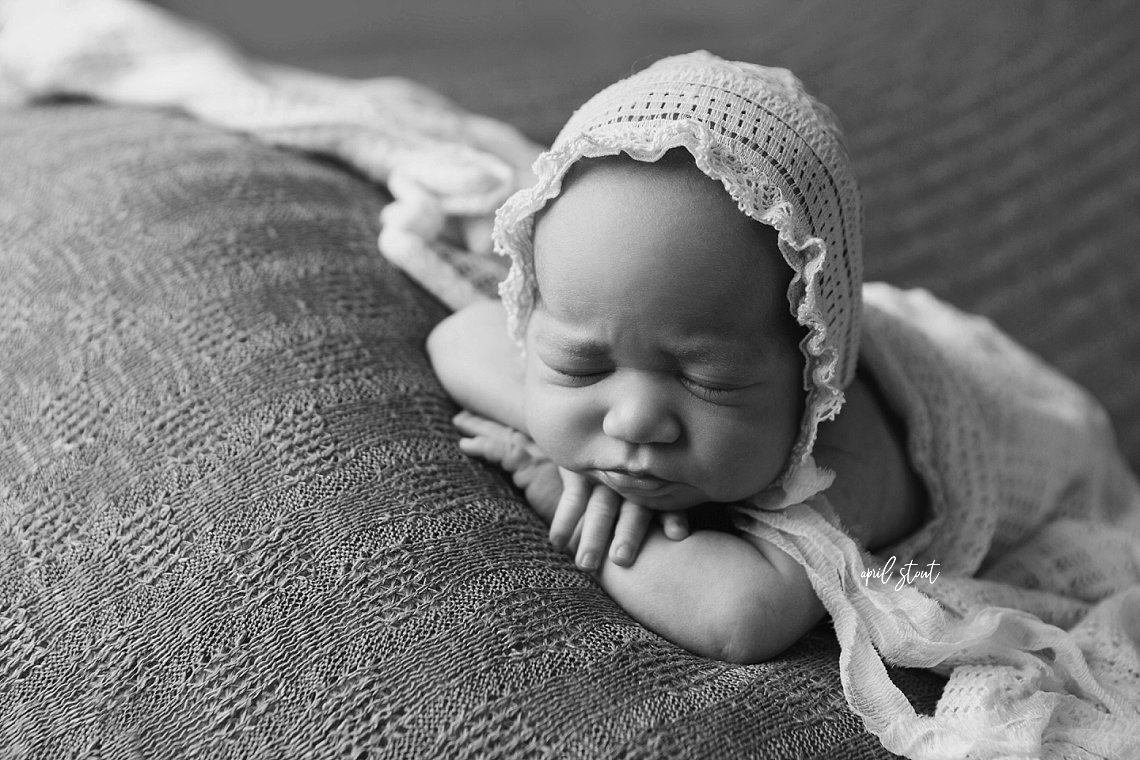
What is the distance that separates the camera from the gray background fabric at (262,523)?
2.54 ft

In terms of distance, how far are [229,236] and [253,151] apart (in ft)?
0.78

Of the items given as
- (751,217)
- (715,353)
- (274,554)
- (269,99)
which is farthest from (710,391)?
(269,99)

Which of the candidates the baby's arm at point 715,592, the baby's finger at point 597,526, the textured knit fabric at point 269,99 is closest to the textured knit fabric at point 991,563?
the baby's arm at point 715,592

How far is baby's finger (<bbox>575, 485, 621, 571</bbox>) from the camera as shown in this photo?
944 millimetres

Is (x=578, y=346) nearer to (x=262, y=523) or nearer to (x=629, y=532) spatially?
(x=629, y=532)

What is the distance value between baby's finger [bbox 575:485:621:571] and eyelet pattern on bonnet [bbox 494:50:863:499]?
0.50 feet

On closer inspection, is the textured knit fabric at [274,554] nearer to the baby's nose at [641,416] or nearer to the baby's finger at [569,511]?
the baby's finger at [569,511]

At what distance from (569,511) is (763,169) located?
1.12ft

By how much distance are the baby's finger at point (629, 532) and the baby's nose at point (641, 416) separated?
9 centimetres

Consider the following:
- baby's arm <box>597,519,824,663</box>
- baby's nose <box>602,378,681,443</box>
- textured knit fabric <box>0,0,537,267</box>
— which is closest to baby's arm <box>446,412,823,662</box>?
baby's arm <box>597,519,824,663</box>

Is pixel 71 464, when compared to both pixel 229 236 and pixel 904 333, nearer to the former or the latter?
pixel 229 236

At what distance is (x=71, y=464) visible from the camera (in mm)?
919

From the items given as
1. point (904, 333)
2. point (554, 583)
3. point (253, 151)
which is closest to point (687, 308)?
point (554, 583)

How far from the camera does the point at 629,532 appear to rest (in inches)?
37.4
